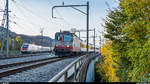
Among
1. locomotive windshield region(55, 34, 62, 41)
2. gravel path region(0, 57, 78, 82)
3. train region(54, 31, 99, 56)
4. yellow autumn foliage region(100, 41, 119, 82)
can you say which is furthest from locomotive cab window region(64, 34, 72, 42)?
gravel path region(0, 57, 78, 82)

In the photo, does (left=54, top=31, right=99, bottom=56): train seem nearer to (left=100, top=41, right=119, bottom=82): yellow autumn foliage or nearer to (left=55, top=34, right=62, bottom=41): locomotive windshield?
(left=55, top=34, right=62, bottom=41): locomotive windshield

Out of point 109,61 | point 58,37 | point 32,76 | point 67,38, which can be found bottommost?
point 109,61

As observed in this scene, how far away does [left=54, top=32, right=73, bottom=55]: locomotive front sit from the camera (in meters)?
25.3

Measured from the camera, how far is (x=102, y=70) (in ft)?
121

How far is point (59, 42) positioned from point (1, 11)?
12.7 m

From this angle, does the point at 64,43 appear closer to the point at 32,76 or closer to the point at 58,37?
the point at 58,37

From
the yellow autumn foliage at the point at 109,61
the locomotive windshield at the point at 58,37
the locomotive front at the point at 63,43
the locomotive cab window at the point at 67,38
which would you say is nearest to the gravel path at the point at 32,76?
the yellow autumn foliage at the point at 109,61

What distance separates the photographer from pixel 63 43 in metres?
25.8

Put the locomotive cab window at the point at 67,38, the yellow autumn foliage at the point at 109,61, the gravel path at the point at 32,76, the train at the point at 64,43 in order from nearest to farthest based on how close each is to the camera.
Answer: the gravel path at the point at 32,76 < the yellow autumn foliage at the point at 109,61 < the train at the point at 64,43 < the locomotive cab window at the point at 67,38

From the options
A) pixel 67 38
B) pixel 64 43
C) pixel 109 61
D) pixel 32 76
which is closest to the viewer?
pixel 32 76

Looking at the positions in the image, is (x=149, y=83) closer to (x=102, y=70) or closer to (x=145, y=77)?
(x=145, y=77)

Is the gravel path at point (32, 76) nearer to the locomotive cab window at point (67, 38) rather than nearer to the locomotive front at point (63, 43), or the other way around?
the locomotive front at point (63, 43)

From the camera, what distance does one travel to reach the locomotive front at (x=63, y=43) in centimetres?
2528

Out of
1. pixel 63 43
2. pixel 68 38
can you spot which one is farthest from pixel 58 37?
pixel 68 38
